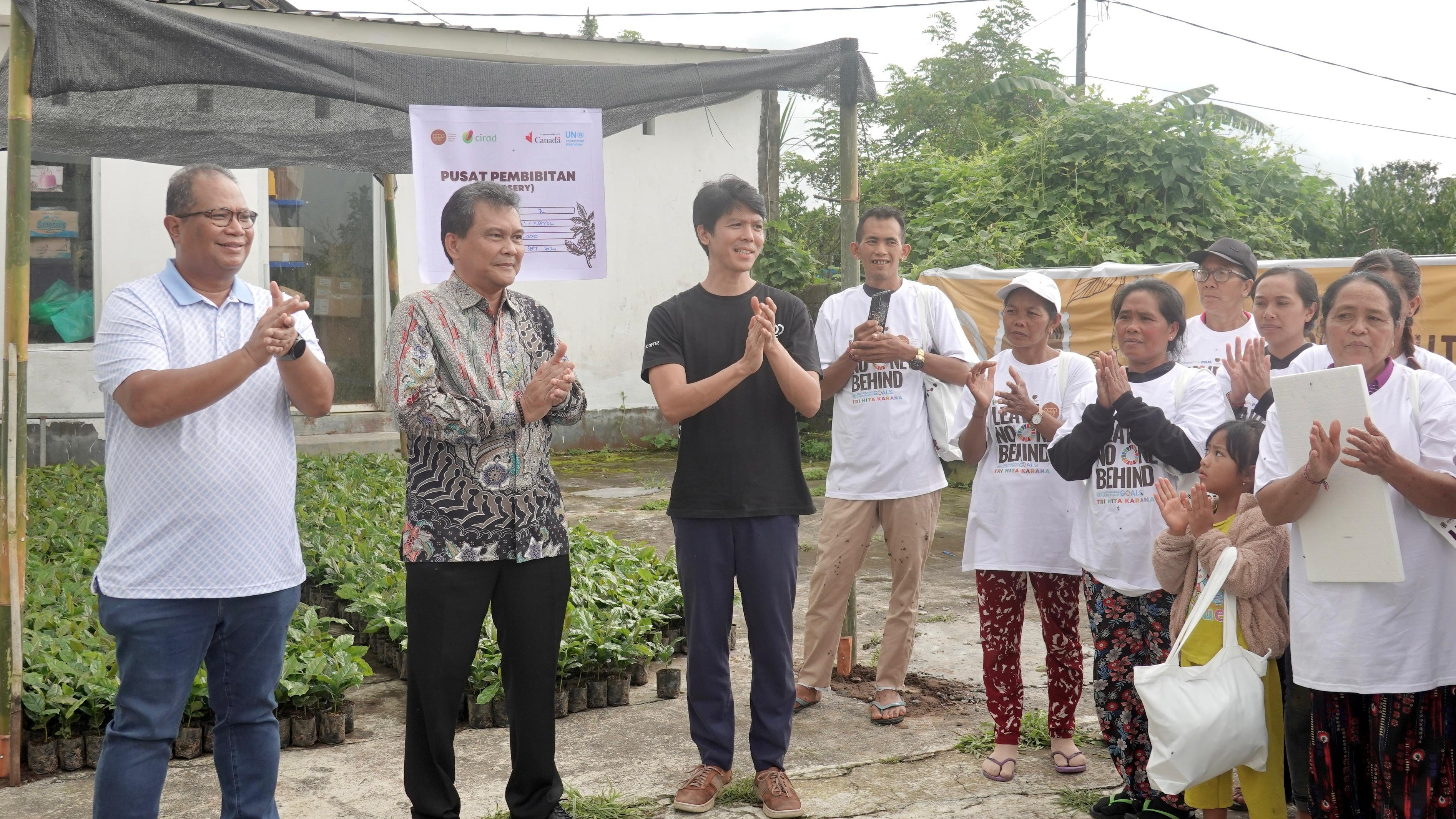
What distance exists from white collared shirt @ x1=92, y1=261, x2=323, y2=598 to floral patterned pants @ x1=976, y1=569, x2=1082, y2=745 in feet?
8.23

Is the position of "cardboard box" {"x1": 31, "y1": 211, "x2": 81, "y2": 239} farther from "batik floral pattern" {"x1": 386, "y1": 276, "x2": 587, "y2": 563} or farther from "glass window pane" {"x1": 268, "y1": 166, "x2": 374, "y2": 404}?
"batik floral pattern" {"x1": 386, "y1": 276, "x2": 587, "y2": 563}

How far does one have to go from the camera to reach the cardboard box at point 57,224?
10797mm

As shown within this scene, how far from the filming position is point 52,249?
35.7ft

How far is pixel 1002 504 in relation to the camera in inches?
170

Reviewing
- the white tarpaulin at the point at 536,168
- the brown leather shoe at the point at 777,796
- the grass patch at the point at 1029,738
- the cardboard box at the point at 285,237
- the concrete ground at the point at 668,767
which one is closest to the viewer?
the brown leather shoe at the point at 777,796

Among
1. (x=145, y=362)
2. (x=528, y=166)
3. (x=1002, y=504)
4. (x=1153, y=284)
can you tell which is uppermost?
(x=528, y=166)

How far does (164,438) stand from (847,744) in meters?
2.76

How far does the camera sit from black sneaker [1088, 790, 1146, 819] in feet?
12.4

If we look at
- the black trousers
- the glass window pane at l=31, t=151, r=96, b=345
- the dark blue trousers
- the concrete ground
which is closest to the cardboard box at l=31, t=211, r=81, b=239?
the glass window pane at l=31, t=151, r=96, b=345

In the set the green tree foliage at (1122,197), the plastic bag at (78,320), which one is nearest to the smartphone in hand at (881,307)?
the green tree foliage at (1122,197)

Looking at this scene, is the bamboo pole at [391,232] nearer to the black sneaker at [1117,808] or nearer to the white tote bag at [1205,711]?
the black sneaker at [1117,808]

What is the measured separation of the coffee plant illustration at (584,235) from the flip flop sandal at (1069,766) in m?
2.88

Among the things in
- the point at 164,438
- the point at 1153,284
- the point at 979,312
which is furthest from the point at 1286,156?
the point at 164,438

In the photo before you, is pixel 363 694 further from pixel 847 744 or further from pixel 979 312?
pixel 979 312
